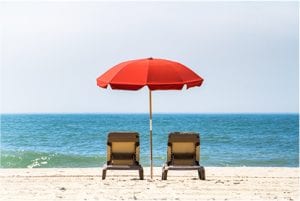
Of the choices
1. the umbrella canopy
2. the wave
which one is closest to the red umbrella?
the umbrella canopy

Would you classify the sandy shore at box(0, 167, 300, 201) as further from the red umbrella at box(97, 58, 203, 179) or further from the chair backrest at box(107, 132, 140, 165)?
the red umbrella at box(97, 58, 203, 179)

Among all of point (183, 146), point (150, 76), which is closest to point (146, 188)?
point (183, 146)

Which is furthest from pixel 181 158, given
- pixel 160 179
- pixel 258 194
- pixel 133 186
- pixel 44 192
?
pixel 44 192

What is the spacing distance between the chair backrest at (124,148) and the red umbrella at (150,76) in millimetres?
996

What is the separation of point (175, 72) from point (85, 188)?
2.16 m

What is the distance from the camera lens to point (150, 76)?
8508 millimetres

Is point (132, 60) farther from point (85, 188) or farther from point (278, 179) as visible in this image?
point (278, 179)

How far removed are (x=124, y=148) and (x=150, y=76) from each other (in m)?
1.45

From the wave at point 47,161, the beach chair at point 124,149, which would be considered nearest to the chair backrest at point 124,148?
the beach chair at point 124,149

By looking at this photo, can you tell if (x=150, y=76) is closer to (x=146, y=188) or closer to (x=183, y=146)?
(x=183, y=146)

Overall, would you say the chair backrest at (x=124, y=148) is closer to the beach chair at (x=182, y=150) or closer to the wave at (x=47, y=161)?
the beach chair at (x=182, y=150)

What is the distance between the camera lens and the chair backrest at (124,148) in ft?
30.5

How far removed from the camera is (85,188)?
8.33 m

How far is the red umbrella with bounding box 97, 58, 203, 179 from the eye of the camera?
8445mm
